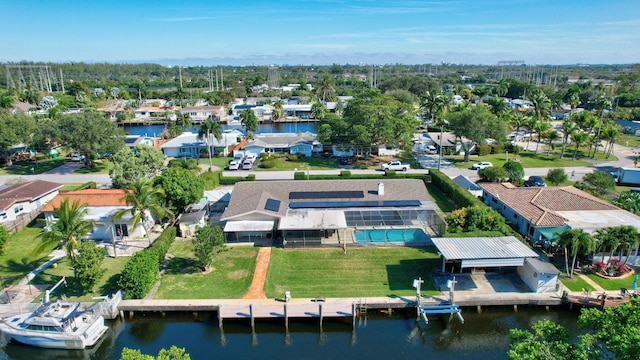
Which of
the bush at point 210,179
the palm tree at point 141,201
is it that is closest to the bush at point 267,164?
the bush at point 210,179

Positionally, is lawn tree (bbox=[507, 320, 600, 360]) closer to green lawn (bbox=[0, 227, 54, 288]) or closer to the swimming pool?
the swimming pool

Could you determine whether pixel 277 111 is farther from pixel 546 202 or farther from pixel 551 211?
pixel 551 211

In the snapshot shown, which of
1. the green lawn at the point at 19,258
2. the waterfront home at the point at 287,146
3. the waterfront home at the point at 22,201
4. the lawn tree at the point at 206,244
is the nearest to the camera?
the lawn tree at the point at 206,244

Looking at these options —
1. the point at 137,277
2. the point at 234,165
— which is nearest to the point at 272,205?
the point at 137,277

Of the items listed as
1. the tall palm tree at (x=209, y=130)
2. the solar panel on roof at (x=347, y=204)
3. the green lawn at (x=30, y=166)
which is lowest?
the green lawn at (x=30, y=166)

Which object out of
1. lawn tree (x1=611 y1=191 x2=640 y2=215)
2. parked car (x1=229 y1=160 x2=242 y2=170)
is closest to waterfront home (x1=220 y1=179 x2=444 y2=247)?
parked car (x1=229 y1=160 x2=242 y2=170)

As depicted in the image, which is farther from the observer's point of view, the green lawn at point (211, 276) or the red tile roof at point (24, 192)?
the red tile roof at point (24, 192)

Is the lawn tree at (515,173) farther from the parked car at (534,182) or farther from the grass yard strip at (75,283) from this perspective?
the grass yard strip at (75,283)
